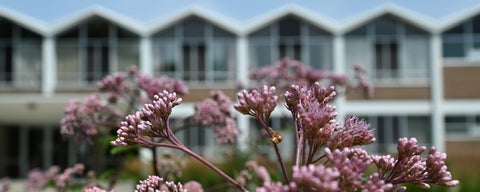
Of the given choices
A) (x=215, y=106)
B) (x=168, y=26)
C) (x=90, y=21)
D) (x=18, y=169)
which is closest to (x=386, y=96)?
(x=168, y=26)

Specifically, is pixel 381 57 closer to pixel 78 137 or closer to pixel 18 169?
pixel 18 169

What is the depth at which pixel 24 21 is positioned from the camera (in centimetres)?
2748

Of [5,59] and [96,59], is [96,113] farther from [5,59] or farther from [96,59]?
[5,59]

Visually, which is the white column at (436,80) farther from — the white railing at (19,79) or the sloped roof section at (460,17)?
the white railing at (19,79)

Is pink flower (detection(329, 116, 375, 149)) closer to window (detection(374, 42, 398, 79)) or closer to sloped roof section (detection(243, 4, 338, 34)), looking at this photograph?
sloped roof section (detection(243, 4, 338, 34))

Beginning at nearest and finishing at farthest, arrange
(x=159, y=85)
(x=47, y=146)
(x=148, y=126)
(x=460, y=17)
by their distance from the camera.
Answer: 1. (x=148, y=126)
2. (x=159, y=85)
3. (x=460, y=17)
4. (x=47, y=146)

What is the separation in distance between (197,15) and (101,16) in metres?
4.50

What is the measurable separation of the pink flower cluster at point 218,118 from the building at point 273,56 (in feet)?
75.7

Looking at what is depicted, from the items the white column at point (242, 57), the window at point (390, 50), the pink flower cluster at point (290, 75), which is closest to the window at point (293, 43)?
the white column at point (242, 57)

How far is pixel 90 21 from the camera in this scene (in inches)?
1106

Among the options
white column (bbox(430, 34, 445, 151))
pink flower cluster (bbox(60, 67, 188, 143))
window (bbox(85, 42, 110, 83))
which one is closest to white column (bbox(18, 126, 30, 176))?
window (bbox(85, 42, 110, 83))

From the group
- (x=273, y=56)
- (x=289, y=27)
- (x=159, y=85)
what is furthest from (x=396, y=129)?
→ (x=159, y=85)

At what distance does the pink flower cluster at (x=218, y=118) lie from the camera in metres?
3.94

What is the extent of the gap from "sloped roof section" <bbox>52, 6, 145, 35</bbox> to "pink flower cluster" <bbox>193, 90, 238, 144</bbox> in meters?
24.3
